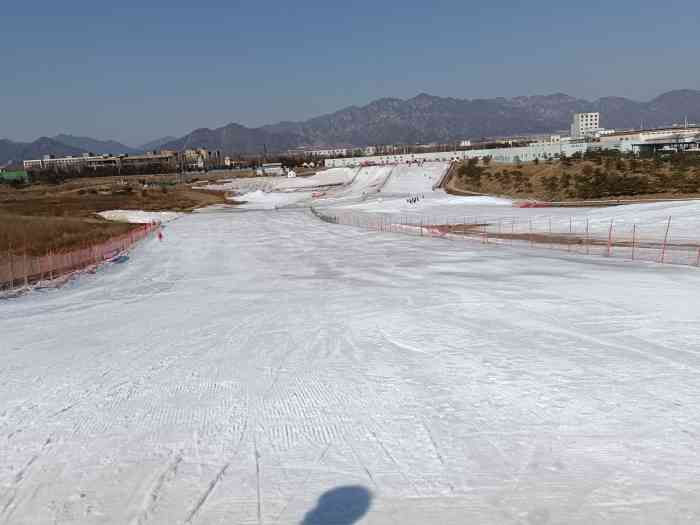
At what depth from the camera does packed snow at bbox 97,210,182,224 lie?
70.4 meters

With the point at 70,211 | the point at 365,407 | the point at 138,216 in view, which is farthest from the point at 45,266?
the point at 70,211

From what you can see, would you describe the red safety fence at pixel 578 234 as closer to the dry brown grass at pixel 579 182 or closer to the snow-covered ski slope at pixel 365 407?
the snow-covered ski slope at pixel 365 407

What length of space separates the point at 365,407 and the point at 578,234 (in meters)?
29.9

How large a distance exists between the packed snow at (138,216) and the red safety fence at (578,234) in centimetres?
3098

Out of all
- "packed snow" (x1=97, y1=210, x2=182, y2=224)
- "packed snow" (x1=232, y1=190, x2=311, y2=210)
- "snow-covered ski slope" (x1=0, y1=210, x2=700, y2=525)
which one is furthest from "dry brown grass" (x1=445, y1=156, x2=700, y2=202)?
"snow-covered ski slope" (x1=0, y1=210, x2=700, y2=525)

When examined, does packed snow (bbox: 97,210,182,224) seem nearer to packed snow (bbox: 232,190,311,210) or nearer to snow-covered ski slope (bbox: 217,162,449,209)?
packed snow (bbox: 232,190,311,210)

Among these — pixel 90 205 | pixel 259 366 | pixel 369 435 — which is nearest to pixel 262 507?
pixel 369 435

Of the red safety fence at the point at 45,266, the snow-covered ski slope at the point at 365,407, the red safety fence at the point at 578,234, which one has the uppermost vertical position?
the snow-covered ski slope at the point at 365,407

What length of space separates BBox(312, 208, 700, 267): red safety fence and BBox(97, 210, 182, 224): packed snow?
102 feet

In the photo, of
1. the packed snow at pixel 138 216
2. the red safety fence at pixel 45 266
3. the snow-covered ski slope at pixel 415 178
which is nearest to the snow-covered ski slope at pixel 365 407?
the red safety fence at pixel 45 266

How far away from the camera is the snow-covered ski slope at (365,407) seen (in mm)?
5680

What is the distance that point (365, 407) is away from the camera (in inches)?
310

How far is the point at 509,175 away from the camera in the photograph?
79.9m

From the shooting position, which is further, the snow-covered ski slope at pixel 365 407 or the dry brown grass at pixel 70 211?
the dry brown grass at pixel 70 211
